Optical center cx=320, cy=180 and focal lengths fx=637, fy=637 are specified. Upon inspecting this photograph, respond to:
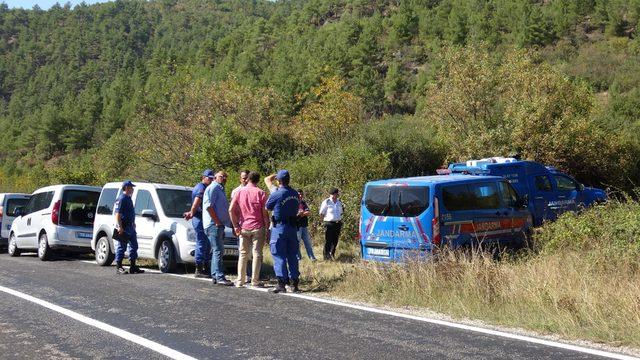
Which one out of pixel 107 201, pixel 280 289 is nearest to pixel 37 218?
pixel 107 201

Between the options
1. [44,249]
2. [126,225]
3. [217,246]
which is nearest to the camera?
[217,246]

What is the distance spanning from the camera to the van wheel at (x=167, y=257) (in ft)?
39.7

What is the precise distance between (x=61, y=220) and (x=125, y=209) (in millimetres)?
4176

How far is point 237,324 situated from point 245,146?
19.9 meters

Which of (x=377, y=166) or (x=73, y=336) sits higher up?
(x=377, y=166)

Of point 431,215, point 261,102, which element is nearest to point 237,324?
point 431,215

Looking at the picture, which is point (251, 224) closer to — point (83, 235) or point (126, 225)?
point (126, 225)

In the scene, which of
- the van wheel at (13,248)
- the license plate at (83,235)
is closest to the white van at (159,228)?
the license plate at (83,235)

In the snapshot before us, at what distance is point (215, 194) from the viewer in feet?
34.3

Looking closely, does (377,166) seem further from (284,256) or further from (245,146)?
(284,256)

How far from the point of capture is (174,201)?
1298 cm

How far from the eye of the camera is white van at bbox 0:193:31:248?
18.8 metres

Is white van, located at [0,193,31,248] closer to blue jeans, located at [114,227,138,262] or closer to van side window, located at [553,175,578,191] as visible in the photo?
blue jeans, located at [114,227,138,262]

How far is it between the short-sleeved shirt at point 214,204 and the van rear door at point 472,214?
3595 millimetres
